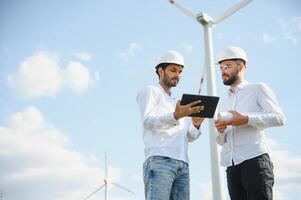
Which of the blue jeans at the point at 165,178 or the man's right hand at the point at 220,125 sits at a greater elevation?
the man's right hand at the point at 220,125

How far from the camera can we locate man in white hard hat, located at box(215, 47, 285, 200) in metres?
6.07

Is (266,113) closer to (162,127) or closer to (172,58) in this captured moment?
(162,127)

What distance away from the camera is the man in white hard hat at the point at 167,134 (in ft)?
19.9

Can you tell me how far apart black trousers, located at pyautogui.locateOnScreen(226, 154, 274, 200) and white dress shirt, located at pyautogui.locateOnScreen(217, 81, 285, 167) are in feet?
0.35

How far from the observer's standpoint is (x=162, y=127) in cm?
643

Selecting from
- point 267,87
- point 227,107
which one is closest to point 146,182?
point 227,107

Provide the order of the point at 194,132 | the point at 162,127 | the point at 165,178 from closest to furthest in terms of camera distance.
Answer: the point at 165,178 < the point at 162,127 < the point at 194,132

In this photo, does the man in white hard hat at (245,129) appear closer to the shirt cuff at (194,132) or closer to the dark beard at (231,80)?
the dark beard at (231,80)

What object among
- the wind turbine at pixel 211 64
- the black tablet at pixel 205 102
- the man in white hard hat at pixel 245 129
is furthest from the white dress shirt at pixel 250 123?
the wind turbine at pixel 211 64

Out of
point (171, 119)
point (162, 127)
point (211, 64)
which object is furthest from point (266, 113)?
point (211, 64)

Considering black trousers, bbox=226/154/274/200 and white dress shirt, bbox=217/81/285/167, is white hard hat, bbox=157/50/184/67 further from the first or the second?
black trousers, bbox=226/154/274/200

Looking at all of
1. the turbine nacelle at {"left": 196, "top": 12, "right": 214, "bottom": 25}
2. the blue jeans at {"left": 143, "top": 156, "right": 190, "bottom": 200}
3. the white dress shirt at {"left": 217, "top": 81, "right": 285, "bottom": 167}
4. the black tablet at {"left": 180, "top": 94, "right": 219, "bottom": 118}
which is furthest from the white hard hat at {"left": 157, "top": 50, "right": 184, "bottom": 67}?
the turbine nacelle at {"left": 196, "top": 12, "right": 214, "bottom": 25}

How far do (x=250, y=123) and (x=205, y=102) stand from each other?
727 mm

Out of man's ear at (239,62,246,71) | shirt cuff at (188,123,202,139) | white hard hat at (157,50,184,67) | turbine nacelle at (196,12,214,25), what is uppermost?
turbine nacelle at (196,12,214,25)
